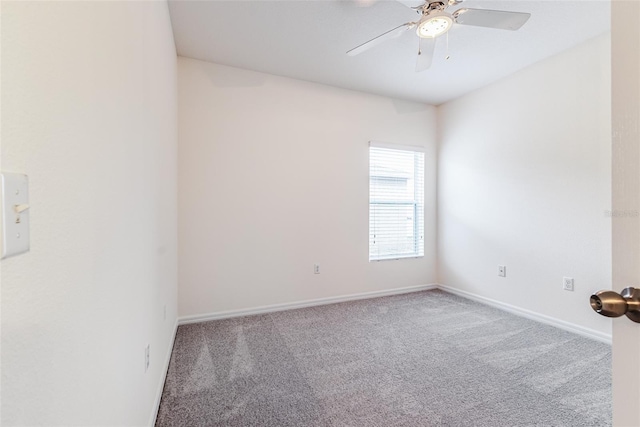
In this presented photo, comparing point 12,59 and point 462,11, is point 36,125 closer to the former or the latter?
point 12,59

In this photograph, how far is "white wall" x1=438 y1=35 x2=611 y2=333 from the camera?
2.47 metres

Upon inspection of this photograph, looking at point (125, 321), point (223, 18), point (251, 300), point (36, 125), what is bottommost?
point (251, 300)

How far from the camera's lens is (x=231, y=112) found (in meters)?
2.97

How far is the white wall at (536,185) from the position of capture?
247cm

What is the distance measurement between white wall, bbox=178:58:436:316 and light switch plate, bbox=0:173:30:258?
8.14 ft

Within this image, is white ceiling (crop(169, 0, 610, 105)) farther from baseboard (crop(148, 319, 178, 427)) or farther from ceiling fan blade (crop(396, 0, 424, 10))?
baseboard (crop(148, 319, 178, 427))

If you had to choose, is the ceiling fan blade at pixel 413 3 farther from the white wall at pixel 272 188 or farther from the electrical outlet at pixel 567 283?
the electrical outlet at pixel 567 283

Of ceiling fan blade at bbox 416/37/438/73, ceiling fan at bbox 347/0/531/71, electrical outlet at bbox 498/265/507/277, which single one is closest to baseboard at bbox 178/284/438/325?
electrical outlet at bbox 498/265/507/277

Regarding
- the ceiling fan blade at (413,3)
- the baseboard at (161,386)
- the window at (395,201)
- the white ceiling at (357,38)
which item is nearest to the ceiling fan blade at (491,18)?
the ceiling fan blade at (413,3)

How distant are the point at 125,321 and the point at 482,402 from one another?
1976 mm

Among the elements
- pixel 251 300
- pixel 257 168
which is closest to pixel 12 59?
pixel 257 168

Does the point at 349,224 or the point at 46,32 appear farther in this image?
the point at 349,224

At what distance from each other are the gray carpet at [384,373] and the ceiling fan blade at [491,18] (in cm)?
233

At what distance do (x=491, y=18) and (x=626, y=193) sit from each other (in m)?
1.71
